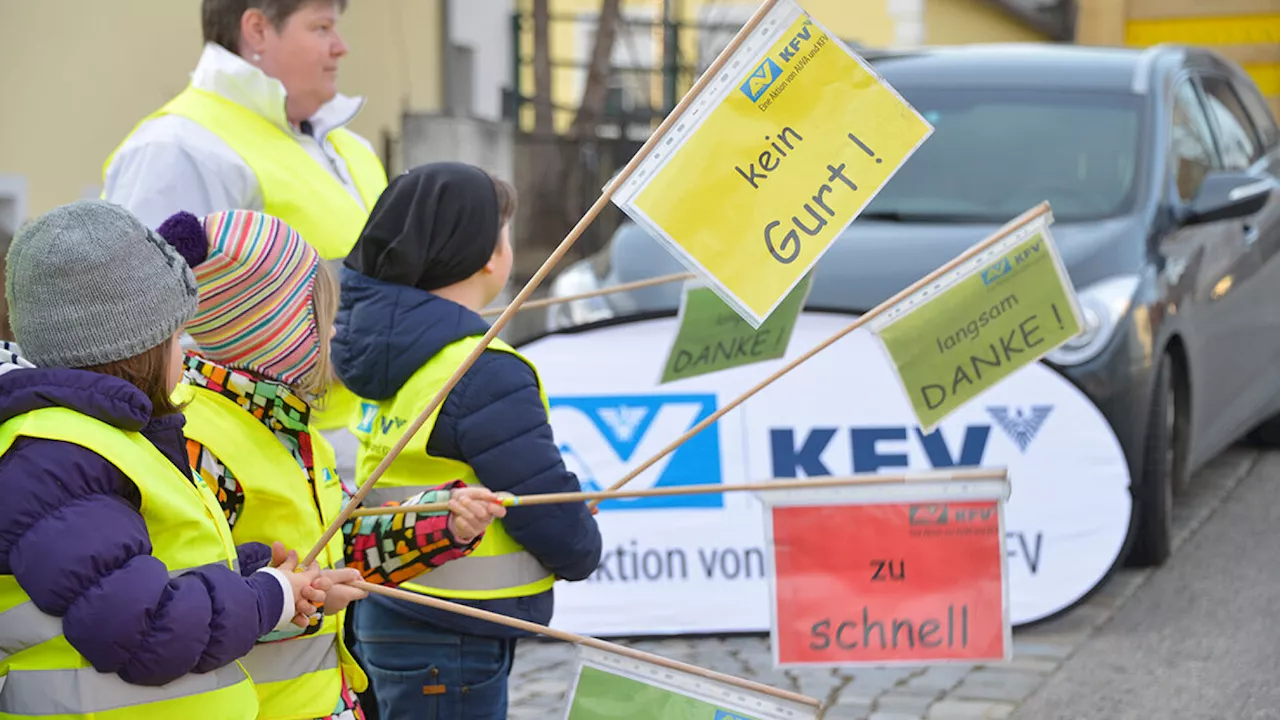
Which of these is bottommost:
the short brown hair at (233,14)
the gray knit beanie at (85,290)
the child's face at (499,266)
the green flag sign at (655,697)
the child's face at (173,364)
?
the green flag sign at (655,697)

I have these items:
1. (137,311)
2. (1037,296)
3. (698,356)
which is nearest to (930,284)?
(1037,296)

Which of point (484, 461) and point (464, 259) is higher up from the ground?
point (464, 259)

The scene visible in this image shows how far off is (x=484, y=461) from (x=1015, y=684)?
2.37 metres

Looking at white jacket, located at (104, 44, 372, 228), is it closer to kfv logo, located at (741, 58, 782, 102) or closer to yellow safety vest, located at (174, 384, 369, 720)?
yellow safety vest, located at (174, 384, 369, 720)

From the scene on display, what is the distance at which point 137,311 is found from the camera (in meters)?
2.26

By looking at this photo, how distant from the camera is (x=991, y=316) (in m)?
3.56

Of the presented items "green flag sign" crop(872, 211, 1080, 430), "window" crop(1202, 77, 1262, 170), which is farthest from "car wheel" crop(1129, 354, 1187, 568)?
"green flag sign" crop(872, 211, 1080, 430)

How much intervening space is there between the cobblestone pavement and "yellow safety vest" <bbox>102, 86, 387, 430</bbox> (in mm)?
1436

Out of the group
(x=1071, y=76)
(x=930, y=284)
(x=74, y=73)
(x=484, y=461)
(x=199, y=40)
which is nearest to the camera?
(x=484, y=461)

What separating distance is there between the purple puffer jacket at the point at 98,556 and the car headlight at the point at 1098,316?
392cm

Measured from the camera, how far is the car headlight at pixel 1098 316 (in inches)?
226

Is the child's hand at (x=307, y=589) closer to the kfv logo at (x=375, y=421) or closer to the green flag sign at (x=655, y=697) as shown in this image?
the green flag sign at (x=655, y=697)

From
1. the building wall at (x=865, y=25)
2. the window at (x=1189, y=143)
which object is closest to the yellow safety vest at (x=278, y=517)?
the window at (x=1189, y=143)

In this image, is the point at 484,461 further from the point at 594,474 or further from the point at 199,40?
the point at 199,40
